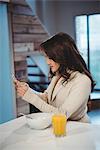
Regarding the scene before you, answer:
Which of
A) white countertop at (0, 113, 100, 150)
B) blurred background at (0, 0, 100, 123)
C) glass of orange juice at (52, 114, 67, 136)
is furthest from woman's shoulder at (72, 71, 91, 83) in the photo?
blurred background at (0, 0, 100, 123)

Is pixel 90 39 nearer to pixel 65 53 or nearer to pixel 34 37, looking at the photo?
pixel 34 37

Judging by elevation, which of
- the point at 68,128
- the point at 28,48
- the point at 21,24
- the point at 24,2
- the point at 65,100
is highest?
the point at 24,2

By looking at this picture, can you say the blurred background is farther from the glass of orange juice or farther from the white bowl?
the glass of orange juice

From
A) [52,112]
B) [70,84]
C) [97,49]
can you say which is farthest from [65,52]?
[97,49]

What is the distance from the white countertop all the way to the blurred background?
1.57m

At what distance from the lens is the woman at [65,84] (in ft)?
5.87

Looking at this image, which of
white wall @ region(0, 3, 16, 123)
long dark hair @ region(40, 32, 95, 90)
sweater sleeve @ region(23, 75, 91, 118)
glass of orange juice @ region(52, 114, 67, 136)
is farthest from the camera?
white wall @ region(0, 3, 16, 123)

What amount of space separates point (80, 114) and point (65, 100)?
6.4 inches

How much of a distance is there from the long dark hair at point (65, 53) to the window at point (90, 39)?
4027 mm

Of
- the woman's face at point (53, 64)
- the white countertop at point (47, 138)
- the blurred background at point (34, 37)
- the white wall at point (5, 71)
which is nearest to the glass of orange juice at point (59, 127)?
the white countertop at point (47, 138)

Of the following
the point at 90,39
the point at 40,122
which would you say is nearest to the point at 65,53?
the point at 40,122

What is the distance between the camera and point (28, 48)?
4199 mm

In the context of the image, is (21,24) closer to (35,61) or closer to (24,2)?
(24,2)

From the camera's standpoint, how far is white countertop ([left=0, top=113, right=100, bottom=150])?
137cm
